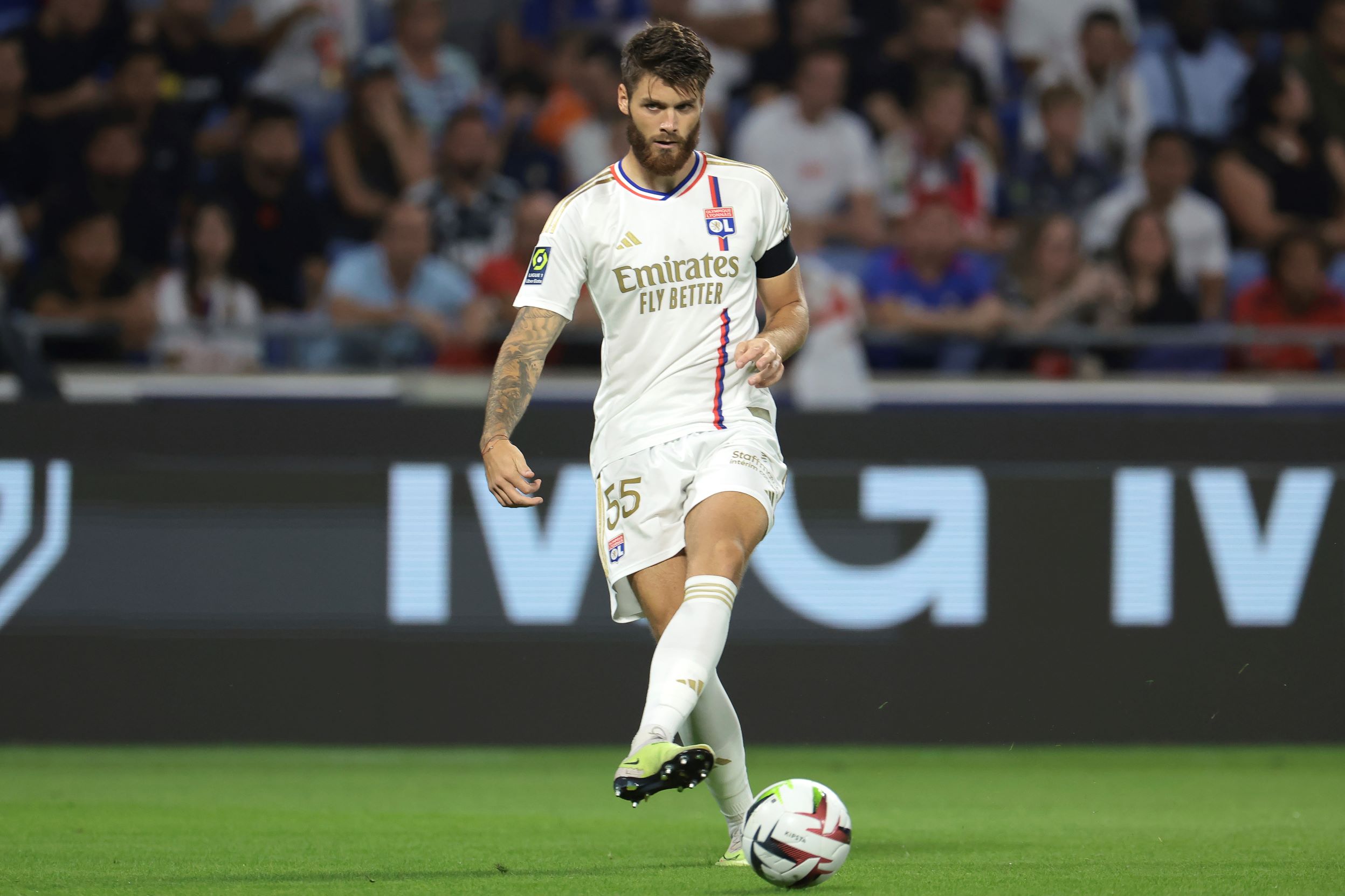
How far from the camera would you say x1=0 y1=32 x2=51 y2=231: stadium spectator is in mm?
11930

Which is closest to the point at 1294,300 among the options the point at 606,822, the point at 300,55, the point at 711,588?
the point at 606,822

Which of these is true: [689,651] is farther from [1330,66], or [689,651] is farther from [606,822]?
[1330,66]

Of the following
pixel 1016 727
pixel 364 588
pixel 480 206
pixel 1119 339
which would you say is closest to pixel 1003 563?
pixel 1016 727

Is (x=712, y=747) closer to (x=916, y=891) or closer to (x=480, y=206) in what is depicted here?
(x=916, y=891)

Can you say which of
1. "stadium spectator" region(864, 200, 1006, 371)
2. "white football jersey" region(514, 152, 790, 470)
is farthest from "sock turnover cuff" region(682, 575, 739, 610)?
"stadium spectator" region(864, 200, 1006, 371)

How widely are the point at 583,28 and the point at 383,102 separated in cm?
192

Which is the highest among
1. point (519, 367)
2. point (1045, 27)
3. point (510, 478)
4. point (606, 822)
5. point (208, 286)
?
point (1045, 27)

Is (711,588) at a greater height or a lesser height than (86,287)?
lesser

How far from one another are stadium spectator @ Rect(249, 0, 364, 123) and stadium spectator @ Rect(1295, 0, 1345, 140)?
6891 mm

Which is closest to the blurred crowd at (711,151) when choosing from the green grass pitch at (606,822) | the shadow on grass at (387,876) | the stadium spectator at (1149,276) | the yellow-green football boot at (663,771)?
the stadium spectator at (1149,276)

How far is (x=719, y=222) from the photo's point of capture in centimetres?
539

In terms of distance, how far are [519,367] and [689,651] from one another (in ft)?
3.26

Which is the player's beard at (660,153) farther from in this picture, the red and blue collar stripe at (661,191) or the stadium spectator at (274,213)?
the stadium spectator at (274,213)

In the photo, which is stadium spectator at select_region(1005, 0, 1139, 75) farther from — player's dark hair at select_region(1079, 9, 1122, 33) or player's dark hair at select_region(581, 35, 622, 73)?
player's dark hair at select_region(581, 35, 622, 73)
